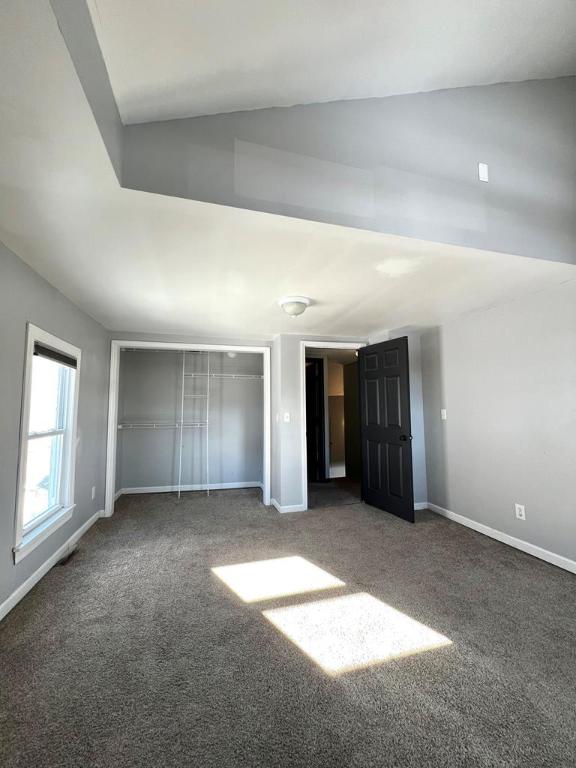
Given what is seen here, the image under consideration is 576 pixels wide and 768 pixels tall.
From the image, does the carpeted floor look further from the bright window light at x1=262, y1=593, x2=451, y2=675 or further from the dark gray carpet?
the dark gray carpet

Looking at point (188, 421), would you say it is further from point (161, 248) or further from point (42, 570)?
point (161, 248)

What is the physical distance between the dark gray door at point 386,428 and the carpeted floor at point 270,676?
42.3 inches

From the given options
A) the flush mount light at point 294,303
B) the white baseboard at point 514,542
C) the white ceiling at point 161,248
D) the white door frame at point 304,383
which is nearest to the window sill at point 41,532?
the white ceiling at point 161,248

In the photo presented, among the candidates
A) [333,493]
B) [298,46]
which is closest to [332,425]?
[333,493]

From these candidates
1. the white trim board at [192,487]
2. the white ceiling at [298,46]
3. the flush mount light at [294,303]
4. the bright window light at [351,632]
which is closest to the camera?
the white ceiling at [298,46]

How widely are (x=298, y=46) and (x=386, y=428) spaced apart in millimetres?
3571

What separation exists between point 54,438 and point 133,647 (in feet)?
6.41

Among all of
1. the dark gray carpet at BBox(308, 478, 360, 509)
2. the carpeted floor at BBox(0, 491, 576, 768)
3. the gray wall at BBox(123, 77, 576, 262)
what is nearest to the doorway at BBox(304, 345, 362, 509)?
the dark gray carpet at BBox(308, 478, 360, 509)

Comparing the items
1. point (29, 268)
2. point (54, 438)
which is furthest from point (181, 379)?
point (29, 268)

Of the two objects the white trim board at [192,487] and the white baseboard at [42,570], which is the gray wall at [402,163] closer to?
the white baseboard at [42,570]

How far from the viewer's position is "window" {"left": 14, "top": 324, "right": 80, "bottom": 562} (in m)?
2.33

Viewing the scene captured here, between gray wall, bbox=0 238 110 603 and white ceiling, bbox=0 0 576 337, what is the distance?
0.16 meters

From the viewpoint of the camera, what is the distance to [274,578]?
2574 mm

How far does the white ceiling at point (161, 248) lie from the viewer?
3.58ft
